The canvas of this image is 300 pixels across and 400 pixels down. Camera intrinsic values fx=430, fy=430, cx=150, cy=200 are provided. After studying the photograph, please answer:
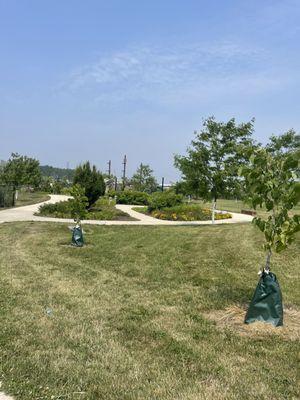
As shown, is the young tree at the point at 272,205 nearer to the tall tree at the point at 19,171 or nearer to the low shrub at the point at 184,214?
the low shrub at the point at 184,214

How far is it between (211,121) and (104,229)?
656cm

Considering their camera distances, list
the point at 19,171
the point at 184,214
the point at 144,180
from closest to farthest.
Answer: the point at 184,214 < the point at 19,171 < the point at 144,180

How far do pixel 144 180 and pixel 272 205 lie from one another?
51.9 meters

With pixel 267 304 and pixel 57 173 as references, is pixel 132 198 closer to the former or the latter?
pixel 267 304

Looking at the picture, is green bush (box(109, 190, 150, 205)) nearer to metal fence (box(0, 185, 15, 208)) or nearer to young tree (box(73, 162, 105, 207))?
metal fence (box(0, 185, 15, 208))

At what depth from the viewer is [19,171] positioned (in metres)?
36.6

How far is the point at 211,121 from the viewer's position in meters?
18.3

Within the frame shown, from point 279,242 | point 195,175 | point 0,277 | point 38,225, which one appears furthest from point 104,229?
point 279,242

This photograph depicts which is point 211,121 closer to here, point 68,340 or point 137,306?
point 137,306

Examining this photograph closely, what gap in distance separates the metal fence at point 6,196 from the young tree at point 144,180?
28.6m

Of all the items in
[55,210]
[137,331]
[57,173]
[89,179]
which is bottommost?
[137,331]

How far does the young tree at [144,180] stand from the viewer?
5597 cm

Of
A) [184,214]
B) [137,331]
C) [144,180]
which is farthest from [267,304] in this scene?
[144,180]

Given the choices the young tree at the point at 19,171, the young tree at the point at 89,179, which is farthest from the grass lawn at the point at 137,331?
the young tree at the point at 19,171
